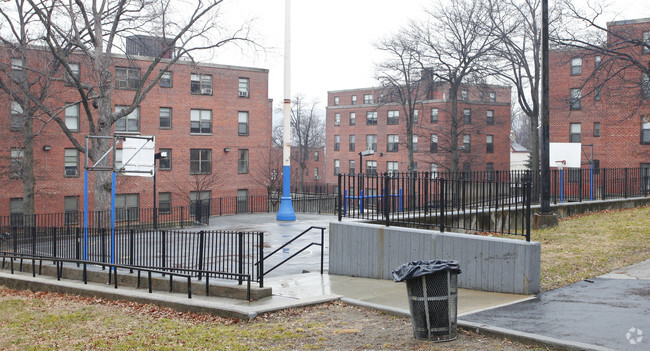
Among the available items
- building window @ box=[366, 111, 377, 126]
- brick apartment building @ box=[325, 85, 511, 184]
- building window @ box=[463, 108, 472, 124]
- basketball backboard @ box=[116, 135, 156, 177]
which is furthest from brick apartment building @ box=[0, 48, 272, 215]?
building window @ box=[366, 111, 377, 126]

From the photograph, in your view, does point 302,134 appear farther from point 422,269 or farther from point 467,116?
point 422,269

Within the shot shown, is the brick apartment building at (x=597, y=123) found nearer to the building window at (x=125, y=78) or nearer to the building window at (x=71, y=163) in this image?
the building window at (x=125, y=78)

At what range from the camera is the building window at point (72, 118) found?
38.7 m

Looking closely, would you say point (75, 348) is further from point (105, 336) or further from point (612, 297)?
point (612, 297)

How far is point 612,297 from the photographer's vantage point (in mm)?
9805

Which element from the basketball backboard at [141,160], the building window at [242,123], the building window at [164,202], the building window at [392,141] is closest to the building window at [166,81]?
the building window at [242,123]

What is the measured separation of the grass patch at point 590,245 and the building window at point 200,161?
95.6ft

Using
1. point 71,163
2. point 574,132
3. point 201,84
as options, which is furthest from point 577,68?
point 71,163

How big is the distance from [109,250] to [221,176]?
2643 centimetres

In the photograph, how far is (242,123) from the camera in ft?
153

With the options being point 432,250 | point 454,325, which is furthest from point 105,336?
point 432,250

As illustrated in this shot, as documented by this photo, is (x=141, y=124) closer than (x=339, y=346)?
No

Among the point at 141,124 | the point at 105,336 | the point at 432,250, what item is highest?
the point at 141,124

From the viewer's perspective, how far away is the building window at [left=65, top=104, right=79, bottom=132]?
127 feet
